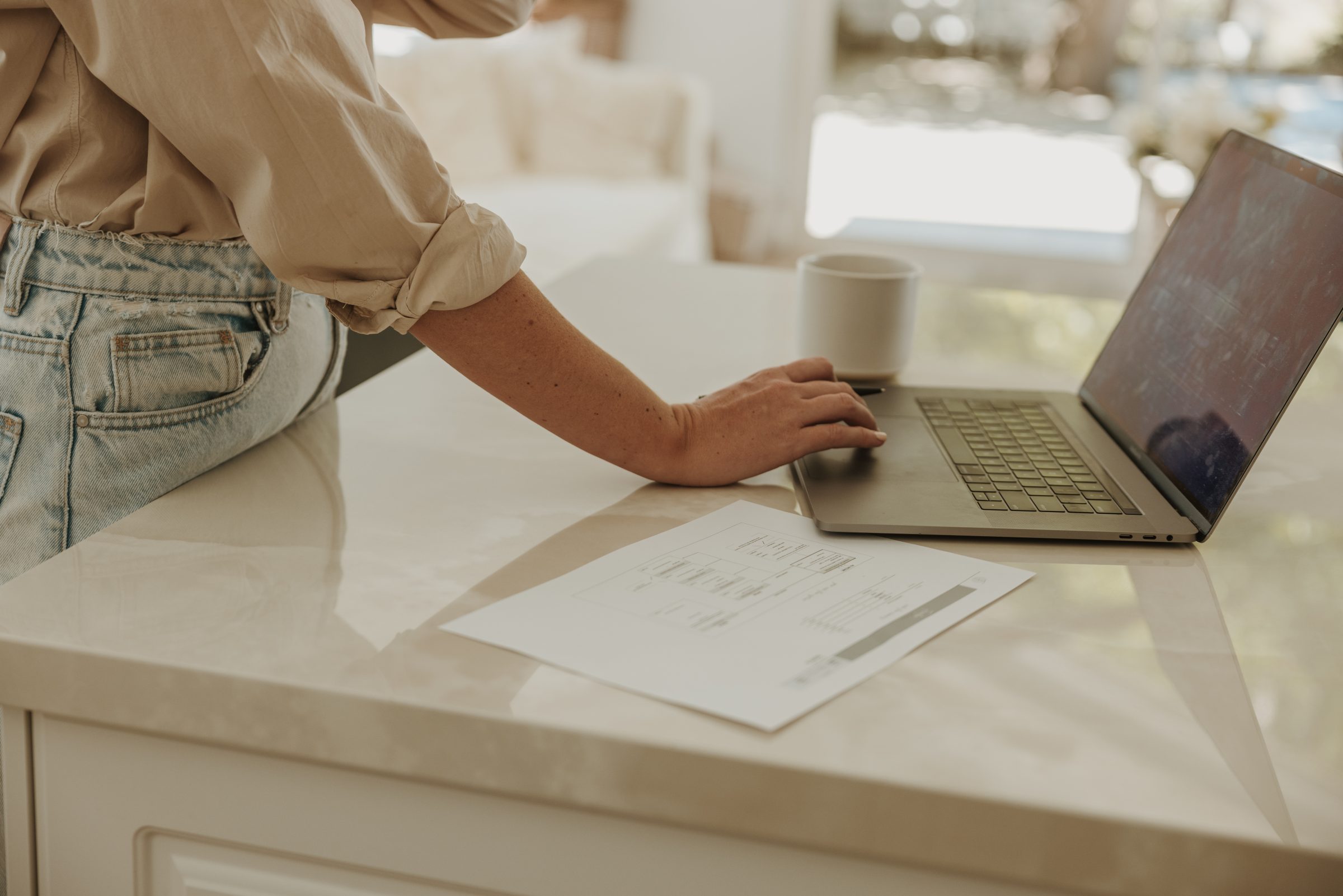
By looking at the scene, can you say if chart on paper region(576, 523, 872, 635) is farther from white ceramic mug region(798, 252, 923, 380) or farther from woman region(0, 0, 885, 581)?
white ceramic mug region(798, 252, 923, 380)

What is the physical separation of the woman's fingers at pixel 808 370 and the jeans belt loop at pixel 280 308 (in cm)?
35

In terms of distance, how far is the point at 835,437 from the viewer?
80 centimetres

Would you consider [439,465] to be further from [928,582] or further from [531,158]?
[531,158]

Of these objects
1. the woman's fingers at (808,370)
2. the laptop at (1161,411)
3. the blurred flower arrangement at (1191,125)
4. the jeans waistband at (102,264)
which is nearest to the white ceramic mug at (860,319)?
the laptop at (1161,411)

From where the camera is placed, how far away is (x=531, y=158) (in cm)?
416

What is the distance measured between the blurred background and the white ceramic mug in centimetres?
289

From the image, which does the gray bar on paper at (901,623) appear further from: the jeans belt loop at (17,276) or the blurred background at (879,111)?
the blurred background at (879,111)

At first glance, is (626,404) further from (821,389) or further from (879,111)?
(879,111)

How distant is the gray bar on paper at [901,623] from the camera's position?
0.56 meters

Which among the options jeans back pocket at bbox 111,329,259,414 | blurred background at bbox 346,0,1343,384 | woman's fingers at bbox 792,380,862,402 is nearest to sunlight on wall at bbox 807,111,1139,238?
blurred background at bbox 346,0,1343,384

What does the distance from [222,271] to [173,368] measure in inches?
2.8

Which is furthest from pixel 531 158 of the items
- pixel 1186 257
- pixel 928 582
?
pixel 928 582

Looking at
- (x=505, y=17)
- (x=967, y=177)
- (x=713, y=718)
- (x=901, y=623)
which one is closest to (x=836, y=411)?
(x=901, y=623)

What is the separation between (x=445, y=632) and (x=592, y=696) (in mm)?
94
